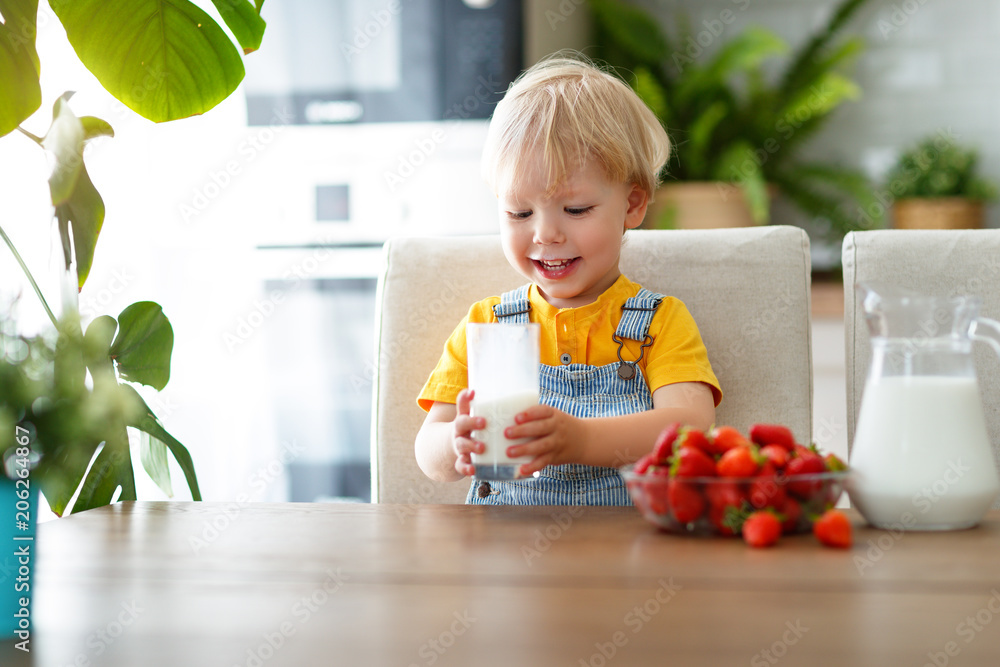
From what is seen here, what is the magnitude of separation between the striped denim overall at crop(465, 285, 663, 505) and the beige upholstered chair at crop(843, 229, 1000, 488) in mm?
317

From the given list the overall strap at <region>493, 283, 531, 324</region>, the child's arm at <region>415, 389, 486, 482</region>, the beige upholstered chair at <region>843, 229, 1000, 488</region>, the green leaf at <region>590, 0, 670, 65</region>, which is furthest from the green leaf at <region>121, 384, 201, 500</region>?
the green leaf at <region>590, 0, 670, 65</region>

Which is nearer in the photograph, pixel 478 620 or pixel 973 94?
pixel 478 620

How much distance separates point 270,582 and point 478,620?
0.19 metres

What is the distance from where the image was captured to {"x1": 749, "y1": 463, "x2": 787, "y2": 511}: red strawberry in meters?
0.79

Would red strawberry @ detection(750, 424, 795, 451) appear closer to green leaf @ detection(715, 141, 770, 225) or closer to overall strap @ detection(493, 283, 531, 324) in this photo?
overall strap @ detection(493, 283, 531, 324)

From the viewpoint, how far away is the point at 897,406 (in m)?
0.85

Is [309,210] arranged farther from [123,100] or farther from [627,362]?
[627,362]

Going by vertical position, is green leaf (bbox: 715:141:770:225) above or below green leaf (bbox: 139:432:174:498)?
above

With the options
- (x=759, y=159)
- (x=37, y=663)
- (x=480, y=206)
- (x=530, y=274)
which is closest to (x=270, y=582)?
(x=37, y=663)

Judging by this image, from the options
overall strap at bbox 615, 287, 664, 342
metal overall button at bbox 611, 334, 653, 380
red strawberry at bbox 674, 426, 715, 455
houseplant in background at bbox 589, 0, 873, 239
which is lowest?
red strawberry at bbox 674, 426, 715, 455

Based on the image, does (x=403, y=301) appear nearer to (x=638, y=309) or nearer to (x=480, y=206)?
(x=638, y=309)

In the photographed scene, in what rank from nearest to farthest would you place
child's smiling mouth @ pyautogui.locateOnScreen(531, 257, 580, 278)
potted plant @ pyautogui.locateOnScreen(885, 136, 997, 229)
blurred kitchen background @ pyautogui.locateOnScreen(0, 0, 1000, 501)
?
child's smiling mouth @ pyautogui.locateOnScreen(531, 257, 580, 278) → blurred kitchen background @ pyautogui.locateOnScreen(0, 0, 1000, 501) → potted plant @ pyautogui.locateOnScreen(885, 136, 997, 229)

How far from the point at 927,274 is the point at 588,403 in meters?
0.56

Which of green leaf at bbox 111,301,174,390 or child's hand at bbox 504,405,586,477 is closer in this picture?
child's hand at bbox 504,405,586,477
